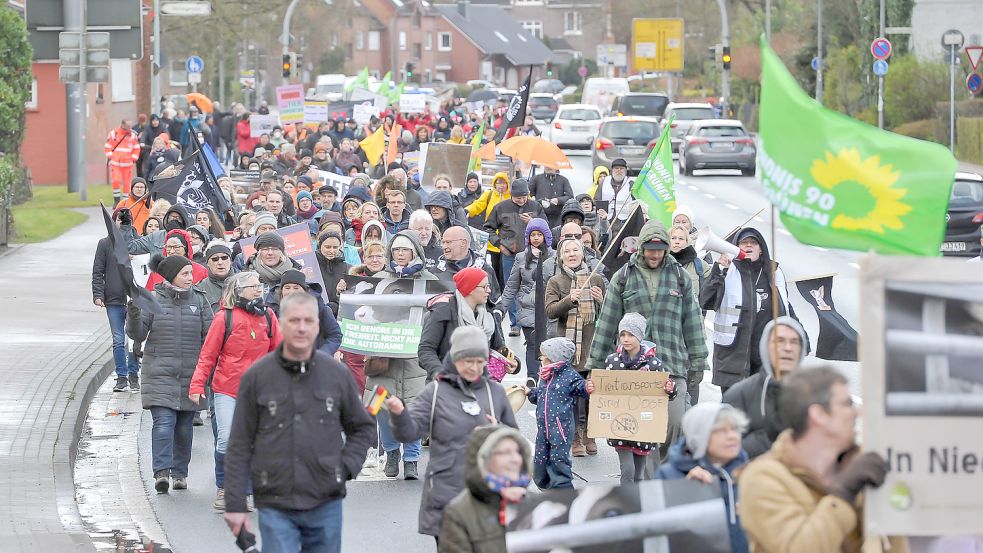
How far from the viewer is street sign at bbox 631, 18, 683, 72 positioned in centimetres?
8456

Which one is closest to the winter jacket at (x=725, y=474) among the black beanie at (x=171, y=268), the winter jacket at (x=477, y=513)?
the winter jacket at (x=477, y=513)

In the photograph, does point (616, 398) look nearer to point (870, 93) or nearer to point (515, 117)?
point (515, 117)

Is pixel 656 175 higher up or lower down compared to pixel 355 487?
higher up

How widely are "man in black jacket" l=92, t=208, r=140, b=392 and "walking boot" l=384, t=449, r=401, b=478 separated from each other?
3.69 metres

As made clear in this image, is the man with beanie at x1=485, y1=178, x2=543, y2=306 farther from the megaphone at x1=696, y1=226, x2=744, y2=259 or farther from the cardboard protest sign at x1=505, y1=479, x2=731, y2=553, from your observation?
the cardboard protest sign at x1=505, y1=479, x2=731, y2=553

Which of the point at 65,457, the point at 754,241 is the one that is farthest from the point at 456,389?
the point at 65,457

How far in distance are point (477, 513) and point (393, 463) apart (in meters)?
4.89

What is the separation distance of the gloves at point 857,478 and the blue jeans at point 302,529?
267cm

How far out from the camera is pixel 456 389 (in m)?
7.59

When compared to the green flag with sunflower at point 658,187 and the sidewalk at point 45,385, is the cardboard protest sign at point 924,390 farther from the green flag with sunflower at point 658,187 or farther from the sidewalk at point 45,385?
the green flag with sunflower at point 658,187

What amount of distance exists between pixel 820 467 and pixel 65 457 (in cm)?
735

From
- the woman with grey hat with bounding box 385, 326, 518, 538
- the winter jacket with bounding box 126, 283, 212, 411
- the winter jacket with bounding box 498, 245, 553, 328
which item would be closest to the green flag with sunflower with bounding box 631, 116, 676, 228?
the winter jacket with bounding box 498, 245, 553, 328

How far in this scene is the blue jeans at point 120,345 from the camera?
14164 mm

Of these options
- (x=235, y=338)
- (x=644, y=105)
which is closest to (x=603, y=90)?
(x=644, y=105)
